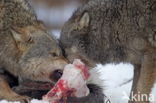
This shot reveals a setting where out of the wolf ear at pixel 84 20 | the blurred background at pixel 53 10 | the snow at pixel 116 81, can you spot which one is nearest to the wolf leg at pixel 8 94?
the wolf ear at pixel 84 20

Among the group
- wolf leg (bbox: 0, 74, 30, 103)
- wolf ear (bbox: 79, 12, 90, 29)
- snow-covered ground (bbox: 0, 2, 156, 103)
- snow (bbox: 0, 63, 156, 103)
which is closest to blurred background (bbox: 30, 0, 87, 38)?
snow-covered ground (bbox: 0, 2, 156, 103)

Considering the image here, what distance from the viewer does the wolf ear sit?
177 inches

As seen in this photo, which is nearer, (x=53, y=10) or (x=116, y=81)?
(x=116, y=81)

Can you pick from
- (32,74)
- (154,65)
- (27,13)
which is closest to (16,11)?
(27,13)

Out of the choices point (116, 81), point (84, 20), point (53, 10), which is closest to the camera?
point (84, 20)

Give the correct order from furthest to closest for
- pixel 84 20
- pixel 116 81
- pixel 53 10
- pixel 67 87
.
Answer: pixel 53 10, pixel 116 81, pixel 84 20, pixel 67 87

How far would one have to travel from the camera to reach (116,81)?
5.69 metres

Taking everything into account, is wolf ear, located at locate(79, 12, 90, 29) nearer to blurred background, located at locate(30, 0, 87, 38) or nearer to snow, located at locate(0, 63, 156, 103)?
snow, located at locate(0, 63, 156, 103)

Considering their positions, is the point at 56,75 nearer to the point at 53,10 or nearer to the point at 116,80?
the point at 116,80

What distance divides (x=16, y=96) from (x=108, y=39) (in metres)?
1.11

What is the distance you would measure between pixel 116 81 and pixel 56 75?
1740 mm

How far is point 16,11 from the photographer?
4.27m

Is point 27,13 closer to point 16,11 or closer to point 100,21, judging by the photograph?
point 16,11

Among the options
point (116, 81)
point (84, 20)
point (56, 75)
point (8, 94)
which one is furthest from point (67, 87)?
point (116, 81)
